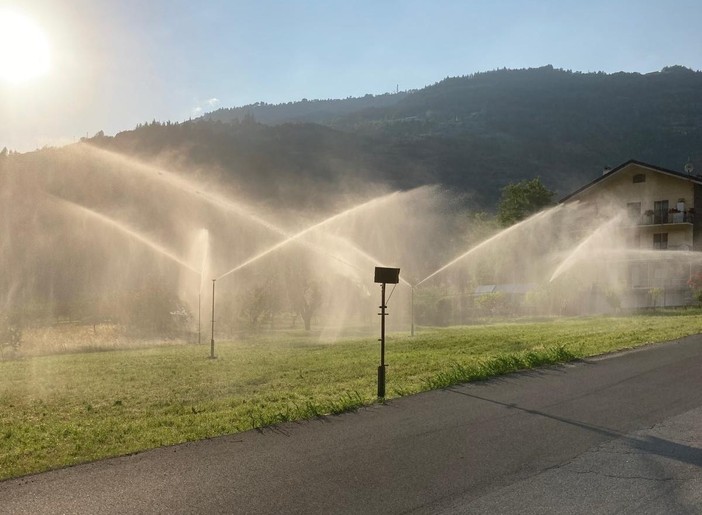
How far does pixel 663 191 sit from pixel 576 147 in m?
155

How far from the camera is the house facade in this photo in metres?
48.4

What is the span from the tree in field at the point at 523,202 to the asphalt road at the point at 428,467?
57.2 m

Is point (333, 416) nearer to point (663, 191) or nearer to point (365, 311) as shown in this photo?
point (365, 311)

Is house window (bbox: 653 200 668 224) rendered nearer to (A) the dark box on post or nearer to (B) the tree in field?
(B) the tree in field

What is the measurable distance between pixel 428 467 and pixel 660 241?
50.3 m

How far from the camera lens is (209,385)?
51.8ft

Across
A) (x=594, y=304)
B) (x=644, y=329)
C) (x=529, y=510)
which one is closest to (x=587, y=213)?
(x=594, y=304)

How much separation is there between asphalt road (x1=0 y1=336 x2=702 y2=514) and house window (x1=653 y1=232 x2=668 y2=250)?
4447 cm

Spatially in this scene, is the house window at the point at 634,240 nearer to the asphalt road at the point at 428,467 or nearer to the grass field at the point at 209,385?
the grass field at the point at 209,385

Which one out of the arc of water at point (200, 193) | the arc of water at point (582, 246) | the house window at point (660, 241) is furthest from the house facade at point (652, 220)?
the arc of water at point (200, 193)

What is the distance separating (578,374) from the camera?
13719 millimetres

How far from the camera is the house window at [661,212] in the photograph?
49.8 m

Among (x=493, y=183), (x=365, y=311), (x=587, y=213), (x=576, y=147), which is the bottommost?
(x=365, y=311)

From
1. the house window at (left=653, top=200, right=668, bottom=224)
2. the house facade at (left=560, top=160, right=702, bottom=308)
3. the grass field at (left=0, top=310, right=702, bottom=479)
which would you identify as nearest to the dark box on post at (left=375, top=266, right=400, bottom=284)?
the grass field at (left=0, top=310, right=702, bottom=479)
